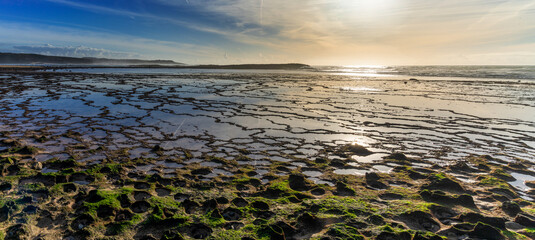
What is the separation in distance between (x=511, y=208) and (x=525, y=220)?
12.3 inches

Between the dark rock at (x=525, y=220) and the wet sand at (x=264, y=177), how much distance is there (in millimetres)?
17

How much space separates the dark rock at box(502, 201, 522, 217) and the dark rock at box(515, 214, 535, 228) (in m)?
0.13

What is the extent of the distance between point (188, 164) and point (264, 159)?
1512 mm

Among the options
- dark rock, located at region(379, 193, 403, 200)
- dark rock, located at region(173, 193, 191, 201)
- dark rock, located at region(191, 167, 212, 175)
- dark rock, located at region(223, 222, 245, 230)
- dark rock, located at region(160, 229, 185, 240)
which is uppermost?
dark rock, located at region(191, 167, 212, 175)

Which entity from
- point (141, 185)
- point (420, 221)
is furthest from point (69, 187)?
point (420, 221)

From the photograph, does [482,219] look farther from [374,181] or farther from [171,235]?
[171,235]

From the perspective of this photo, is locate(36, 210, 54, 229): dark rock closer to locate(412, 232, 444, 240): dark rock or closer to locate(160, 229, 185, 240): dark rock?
locate(160, 229, 185, 240): dark rock

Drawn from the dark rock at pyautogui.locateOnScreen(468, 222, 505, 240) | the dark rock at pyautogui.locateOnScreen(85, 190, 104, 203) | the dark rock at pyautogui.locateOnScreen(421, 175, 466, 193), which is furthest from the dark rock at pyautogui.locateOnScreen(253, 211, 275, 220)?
the dark rock at pyautogui.locateOnScreen(421, 175, 466, 193)

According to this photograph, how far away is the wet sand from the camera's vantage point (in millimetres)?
3152

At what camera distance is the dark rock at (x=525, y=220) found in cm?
318

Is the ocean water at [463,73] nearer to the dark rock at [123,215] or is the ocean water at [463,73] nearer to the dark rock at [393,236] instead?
the dark rock at [393,236]

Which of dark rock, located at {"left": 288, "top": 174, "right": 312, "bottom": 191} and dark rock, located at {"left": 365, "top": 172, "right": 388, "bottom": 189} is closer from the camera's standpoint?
dark rock, located at {"left": 288, "top": 174, "right": 312, "bottom": 191}

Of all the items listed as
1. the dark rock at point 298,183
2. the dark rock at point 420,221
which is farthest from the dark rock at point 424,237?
the dark rock at point 298,183

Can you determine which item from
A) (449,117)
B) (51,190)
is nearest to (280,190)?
(51,190)
